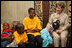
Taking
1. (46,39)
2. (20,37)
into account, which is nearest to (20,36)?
(20,37)

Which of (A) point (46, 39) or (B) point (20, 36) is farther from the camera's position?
(A) point (46, 39)

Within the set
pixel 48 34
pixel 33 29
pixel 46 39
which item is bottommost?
pixel 46 39

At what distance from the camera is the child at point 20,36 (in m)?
3.44

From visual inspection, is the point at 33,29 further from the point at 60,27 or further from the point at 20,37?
the point at 60,27

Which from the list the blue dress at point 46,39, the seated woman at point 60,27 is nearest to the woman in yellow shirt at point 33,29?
the blue dress at point 46,39

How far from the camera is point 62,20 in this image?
379 centimetres

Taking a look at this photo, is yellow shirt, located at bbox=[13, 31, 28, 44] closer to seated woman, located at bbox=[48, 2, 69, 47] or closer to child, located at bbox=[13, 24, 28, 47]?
child, located at bbox=[13, 24, 28, 47]

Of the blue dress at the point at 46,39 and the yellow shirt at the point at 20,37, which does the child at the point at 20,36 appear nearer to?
the yellow shirt at the point at 20,37

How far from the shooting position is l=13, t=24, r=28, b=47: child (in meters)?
3.44

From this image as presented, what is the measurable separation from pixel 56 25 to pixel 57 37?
1.03 feet

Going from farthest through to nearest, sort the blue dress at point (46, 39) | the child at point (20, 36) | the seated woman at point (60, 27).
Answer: the blue dress at point (46, 39) → the seated woman at point (60, 27) → the child at point (20, 36)

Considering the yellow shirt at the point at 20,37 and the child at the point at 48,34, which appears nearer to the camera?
the yellow shirt at the point at 20,37

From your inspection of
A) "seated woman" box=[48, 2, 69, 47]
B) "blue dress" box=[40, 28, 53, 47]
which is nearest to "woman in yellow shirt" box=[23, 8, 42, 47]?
"blue dress" box=[40, 28, 53, 47]

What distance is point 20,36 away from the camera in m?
3.57
